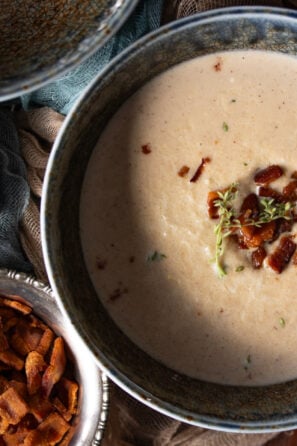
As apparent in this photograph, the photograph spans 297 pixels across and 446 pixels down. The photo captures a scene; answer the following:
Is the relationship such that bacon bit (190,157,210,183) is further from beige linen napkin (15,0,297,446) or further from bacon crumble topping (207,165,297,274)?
beige linen napkin (15,0,297,446)

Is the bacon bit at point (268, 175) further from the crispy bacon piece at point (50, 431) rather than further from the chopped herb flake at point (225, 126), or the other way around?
the crispy bacon piece at point (50, 431)

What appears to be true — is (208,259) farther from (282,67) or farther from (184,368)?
(282,67)

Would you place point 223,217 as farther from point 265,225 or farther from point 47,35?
point 47,35

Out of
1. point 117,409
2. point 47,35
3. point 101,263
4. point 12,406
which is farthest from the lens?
point 117,409

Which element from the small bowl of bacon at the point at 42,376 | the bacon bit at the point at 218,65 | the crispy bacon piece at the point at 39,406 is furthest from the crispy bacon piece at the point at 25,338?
the bacon bit at the point at 218,65

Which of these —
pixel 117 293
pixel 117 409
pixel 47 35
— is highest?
pixel 47 35

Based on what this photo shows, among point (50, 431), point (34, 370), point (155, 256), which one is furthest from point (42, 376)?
point (155, 256)

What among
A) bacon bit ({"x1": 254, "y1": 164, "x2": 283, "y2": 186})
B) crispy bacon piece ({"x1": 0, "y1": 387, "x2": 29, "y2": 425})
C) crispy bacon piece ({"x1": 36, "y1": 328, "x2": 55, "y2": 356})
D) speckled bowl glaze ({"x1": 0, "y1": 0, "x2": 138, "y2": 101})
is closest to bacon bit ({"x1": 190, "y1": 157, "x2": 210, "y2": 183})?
bacon bit ({"x1": 254, "y1": 164, "x2": 283, "y2": 186})
